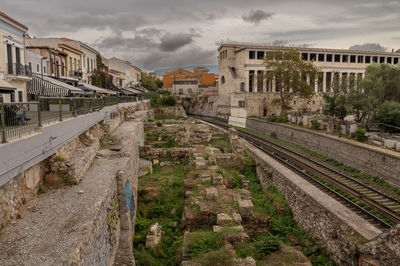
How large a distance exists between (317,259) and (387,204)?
6.25 metres

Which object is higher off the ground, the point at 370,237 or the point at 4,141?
the point at 4,141

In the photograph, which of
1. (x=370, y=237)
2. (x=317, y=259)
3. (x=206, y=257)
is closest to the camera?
(x=206, y=257)

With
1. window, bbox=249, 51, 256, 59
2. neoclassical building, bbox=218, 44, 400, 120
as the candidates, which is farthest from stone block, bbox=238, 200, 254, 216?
window, bbox=249, 51, 256, 59

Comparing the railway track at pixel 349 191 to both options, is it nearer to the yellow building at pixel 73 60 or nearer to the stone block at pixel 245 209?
the stone block at pixel 245 209

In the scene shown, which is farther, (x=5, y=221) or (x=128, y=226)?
(x=128, y=226)

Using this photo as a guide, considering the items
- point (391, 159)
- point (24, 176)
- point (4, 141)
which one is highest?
point (4, 141)

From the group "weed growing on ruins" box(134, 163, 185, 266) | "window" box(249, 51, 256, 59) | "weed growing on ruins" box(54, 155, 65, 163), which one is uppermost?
"window" box(249, 51, 256, 59)

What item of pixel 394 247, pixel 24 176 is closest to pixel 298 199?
pixel 394 247

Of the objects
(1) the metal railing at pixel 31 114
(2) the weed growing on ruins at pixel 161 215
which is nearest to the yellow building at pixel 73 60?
(2) the weed growing on ruins at pixel 161 215

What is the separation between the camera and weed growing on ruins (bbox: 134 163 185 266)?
34.7 ft

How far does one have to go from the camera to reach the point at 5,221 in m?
6.68

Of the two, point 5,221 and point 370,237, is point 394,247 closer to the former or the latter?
point 370,237

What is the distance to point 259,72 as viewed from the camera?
57.2 meters

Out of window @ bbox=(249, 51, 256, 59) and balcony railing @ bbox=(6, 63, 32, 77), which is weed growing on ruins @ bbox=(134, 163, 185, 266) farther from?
window @ bbox=(249, 51, 256, 59)
